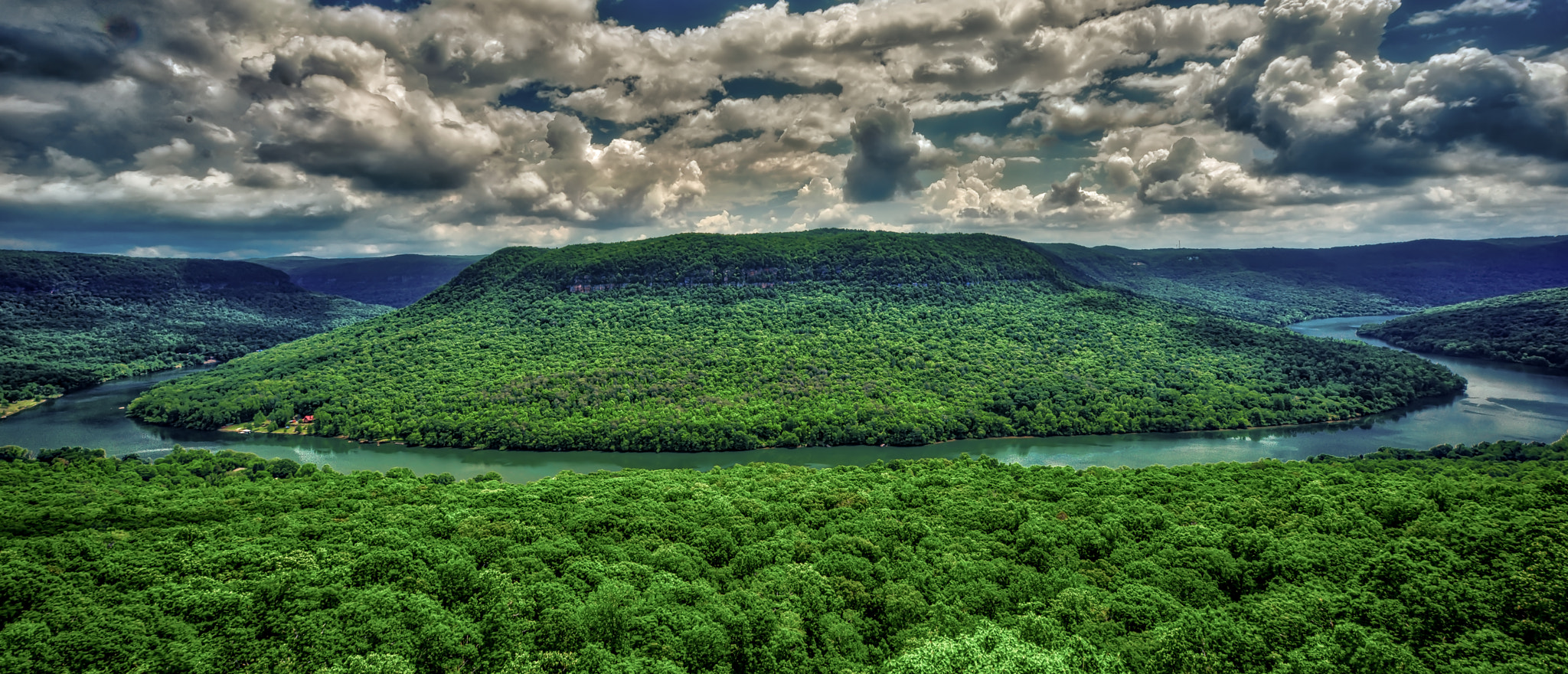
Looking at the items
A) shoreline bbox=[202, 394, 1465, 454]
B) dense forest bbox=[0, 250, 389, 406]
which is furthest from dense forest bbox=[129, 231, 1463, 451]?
dense forest bbox=[0, 250, 389, 406]

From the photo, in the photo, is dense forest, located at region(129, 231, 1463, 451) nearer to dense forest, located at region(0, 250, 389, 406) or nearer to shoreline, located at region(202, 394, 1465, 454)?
shoreline, located at region(202, 394, 1465, 454)

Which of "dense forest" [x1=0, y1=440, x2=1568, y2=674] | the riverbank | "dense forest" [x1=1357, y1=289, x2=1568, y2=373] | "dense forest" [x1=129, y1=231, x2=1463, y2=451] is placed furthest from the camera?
"dense forest" [x1=1357, y1=289, x2=1568, y2=373]

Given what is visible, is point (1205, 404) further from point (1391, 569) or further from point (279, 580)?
point (279, 580)

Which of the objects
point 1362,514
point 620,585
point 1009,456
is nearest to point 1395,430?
point 1009,456

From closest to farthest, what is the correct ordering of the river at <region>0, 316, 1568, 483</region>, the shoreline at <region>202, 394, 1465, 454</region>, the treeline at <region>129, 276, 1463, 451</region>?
the river at <region>0, 316, 1568, 483</region> < the shoreline at <region>202, 394, 1465, 454</region> < the treeline at <region>129, 276, 1463, 451</region>

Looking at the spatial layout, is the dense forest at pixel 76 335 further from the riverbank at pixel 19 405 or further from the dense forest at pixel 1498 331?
the dense forest at pixel 1498 331

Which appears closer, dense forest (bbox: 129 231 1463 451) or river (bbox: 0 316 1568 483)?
river (bbox: 0 316 1568 483)

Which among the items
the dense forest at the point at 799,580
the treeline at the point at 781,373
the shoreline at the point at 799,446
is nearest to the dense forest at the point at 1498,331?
the treeline at the point at 781,373
